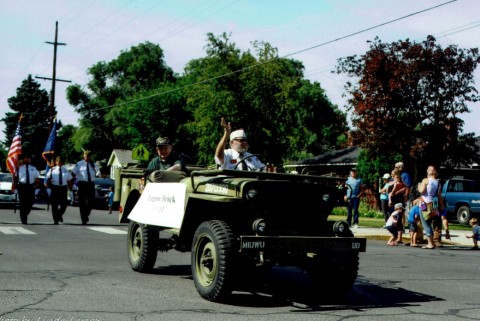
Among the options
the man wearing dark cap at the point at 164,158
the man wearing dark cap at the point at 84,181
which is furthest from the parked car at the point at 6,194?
the man wearing dark cap at the point at 164,158

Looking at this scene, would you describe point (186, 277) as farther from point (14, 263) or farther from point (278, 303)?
point (14, 263)

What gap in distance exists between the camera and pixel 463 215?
2955cm

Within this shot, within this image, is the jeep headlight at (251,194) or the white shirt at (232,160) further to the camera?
the white shirt at (232,160)

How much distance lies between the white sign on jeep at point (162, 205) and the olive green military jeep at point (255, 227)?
0.01 m

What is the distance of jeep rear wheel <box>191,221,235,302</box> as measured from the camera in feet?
22.2

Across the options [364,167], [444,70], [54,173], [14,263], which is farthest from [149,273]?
[364,167]

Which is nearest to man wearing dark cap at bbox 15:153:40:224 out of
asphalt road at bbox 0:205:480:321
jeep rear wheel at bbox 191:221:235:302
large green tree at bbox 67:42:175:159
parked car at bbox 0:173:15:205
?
asphalt road at bbox 0:205:480:321

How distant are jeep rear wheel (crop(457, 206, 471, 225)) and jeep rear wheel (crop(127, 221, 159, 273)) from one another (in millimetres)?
22932

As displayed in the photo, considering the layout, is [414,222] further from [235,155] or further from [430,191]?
[235,155]

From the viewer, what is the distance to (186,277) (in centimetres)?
886

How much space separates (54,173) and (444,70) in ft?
56.4

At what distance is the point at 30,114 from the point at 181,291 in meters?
77.9

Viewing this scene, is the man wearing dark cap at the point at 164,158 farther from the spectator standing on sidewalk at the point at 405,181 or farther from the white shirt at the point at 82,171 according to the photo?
the white shirt at the point at 82,171

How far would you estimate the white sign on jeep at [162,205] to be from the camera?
7.63m
